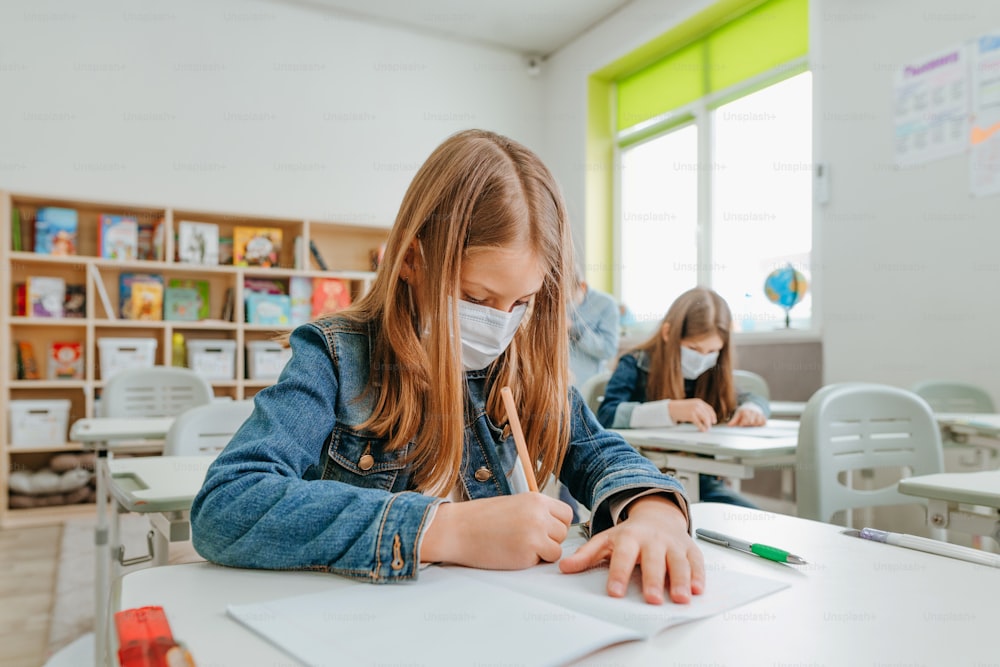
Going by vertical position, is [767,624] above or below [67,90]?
below

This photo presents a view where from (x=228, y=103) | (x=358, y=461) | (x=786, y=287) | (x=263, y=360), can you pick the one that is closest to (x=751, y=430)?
(x=358, y=461)

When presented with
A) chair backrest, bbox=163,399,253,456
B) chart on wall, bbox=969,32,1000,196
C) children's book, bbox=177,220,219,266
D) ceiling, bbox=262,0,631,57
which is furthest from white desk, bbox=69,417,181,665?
ceiling, bbox=262,0,631,57

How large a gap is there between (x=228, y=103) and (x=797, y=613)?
4.65 metres

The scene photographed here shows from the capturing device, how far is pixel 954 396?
2.78 m

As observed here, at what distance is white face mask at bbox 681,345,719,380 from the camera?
2328 millimetres

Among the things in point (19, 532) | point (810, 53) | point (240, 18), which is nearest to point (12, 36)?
point (240, 18)

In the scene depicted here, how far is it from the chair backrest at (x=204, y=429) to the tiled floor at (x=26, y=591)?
827 mm

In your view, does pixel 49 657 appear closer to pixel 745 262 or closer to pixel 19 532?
pixel 19 532

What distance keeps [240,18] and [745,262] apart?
3.41 m

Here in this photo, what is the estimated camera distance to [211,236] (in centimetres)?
421

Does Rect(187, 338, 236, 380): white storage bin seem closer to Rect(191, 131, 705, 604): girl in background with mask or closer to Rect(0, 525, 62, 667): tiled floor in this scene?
Rect(0, 525, 62, 667): tiled floor

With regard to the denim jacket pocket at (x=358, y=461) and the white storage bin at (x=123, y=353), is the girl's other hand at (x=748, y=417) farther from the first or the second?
the white storage bin at (x=123, y=353)

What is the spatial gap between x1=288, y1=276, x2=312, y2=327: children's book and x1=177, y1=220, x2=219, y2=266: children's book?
1.47 ft

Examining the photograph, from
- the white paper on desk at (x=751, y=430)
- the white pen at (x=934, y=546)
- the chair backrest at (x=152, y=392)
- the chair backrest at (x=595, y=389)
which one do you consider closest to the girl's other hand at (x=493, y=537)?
the white pen at (x=934, y=546)
